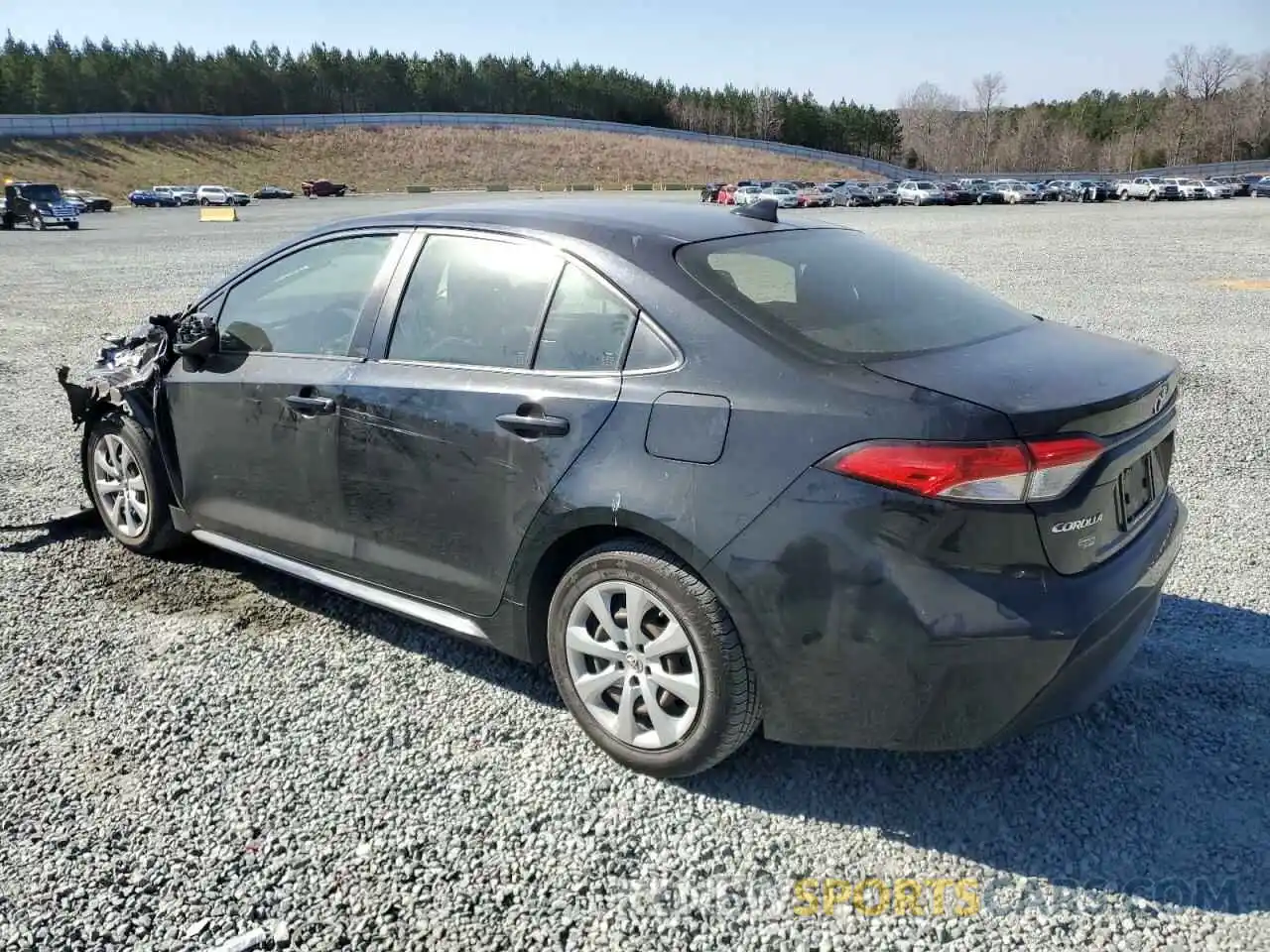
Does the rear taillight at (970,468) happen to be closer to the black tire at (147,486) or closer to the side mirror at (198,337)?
the side mirror at (198,337)

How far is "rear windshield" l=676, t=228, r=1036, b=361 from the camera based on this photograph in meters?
2.86

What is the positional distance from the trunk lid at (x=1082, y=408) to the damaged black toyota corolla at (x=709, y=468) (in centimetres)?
1

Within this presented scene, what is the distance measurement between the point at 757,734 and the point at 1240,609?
7.27ft

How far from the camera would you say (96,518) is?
5.19m

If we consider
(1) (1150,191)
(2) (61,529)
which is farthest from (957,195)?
(2) (61,529)

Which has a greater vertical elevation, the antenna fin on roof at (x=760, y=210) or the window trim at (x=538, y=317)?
the antenna fin on roof at (x=760, y=210)

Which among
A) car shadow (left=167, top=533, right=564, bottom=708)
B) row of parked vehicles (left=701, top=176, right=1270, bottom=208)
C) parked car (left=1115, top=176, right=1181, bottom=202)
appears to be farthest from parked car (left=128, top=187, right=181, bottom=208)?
car shadow (left=167, top=533, right=564, bottom=708)

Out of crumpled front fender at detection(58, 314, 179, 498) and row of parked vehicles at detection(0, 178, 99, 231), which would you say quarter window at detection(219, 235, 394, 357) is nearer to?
crumpled front fender at detection(58, 314, 179, 498)

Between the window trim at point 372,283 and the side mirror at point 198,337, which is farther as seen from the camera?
the side mirror at point 198,337

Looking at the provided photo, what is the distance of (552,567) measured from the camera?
3.11 m

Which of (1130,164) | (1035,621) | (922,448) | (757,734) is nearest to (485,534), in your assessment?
(757,734)

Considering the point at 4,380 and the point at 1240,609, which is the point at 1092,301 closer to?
the point at 1240,609

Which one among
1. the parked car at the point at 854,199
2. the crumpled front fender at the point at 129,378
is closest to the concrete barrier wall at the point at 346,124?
the parked car at the point at 854,199

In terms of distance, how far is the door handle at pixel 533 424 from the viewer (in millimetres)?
2945
